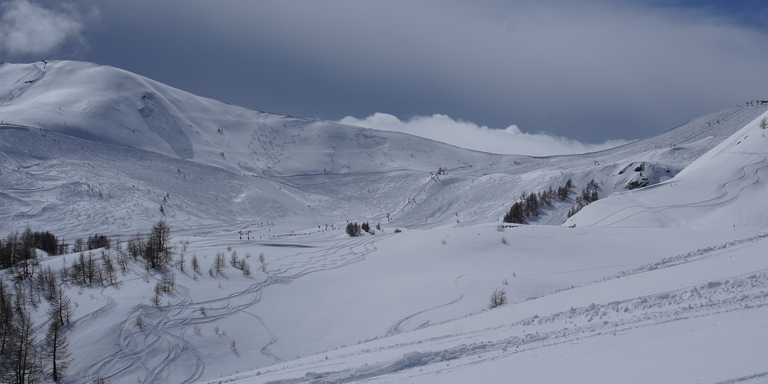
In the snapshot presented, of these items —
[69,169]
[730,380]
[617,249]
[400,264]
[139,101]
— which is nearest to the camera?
[730,380]

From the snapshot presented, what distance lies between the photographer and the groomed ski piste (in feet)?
16.8

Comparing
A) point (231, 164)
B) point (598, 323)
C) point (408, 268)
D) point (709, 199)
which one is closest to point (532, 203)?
point (709, 199)

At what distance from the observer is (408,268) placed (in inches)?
822

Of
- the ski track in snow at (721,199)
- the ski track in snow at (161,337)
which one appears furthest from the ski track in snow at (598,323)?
the ski track in snow at (721,199)

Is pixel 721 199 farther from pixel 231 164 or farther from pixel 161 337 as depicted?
pixel 231 164

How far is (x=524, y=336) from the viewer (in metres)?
5.95

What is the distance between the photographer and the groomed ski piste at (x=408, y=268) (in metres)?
5.11

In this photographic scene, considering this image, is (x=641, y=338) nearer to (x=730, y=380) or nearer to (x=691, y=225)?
(x=730, y=380)

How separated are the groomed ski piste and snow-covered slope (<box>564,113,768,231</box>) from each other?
0.53 feet

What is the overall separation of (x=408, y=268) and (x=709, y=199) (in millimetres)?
21916

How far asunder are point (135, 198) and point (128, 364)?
47.5 meters

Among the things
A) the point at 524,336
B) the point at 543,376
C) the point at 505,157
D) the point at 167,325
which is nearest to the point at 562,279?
the point at 524,336

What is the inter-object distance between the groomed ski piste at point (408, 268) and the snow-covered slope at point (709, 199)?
0.16m

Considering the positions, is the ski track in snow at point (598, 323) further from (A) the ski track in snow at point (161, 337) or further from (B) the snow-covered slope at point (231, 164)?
(B) the snow-covered slope at point (231, 164)
